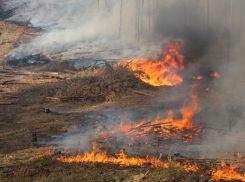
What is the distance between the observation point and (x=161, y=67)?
16.3 m

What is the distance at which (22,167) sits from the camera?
5910 mm

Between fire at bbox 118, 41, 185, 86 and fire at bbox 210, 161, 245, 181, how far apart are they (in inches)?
391

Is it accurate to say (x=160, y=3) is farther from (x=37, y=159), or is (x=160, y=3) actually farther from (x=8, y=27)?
(x=37, y=159)

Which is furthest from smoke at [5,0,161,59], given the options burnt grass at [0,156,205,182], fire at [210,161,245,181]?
fire at [210,161,245,181]

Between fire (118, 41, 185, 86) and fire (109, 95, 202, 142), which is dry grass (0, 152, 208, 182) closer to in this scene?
fire (109, 95, 202, 142)

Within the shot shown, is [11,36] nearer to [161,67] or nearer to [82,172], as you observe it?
[161,67]

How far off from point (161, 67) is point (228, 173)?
11.3 metres

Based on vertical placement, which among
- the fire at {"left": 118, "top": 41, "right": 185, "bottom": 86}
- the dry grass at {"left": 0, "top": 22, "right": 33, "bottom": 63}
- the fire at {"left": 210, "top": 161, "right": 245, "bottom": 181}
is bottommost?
the fire at {"left": 210, "top": 161, "right": 245, "bottom": 181}

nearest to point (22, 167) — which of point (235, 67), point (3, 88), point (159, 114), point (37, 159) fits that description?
point (37, 159)

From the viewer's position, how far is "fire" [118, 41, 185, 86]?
15781 mm

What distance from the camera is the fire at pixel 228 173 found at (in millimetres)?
5379

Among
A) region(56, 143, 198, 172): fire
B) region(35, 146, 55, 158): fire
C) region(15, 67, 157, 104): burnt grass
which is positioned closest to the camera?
region(56, 143, 198, 172): fire

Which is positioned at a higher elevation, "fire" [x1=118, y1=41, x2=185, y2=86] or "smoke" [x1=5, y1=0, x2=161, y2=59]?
"smoke" [x1=5, y1=0, x2=161, y2=59]

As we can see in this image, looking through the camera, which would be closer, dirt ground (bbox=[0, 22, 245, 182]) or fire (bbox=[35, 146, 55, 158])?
dirt ground (bbox=[0, 22, 245, 182])
